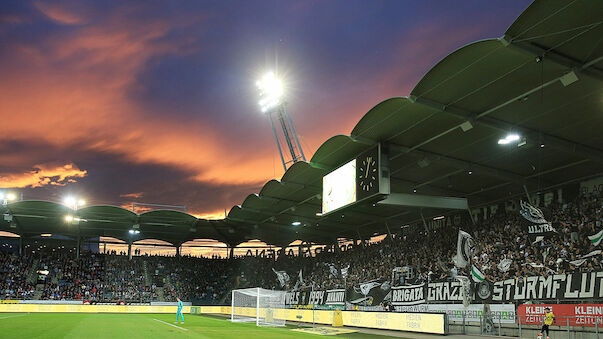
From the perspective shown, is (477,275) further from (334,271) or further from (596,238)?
(334,271)

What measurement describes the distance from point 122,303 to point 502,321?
4904 centimetres

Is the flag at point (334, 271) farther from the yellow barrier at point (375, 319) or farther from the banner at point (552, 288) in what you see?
the banner at point (552, 288)

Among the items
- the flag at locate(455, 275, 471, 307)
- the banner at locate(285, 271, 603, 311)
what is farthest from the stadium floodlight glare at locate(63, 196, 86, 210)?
the flag at locate(455, 275, 471, 307)

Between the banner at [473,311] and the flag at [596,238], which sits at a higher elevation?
the flag at [596,238]

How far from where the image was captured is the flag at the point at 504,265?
98.2 feet

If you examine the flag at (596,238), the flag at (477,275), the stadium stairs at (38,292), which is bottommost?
the stadium stairs at (38,292)

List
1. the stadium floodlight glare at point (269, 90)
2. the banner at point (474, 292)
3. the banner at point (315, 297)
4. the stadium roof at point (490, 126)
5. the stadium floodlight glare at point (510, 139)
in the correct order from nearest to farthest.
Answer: the stadium roof at point (490, 126), the banner at point (474, 292), the stadium floodlight glare at point (510, 139), the banner at point (315, 297), the stadium floodlight glare at point (269, 90)

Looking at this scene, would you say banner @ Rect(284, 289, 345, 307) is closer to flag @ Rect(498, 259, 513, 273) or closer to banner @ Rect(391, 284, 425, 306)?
banner @ Rect(391, 284, 425, 306)

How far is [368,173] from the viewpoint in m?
28.9

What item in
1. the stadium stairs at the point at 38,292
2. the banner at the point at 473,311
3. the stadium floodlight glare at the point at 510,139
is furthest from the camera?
the stadium stairs at the point at 38,292

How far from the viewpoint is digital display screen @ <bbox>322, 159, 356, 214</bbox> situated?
30.3 meters

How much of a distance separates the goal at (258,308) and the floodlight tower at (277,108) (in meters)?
17.2

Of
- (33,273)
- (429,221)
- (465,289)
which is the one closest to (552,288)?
(465,289)

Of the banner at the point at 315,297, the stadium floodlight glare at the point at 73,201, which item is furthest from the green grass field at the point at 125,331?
the stadium floodlight glare at the point at 73,201
